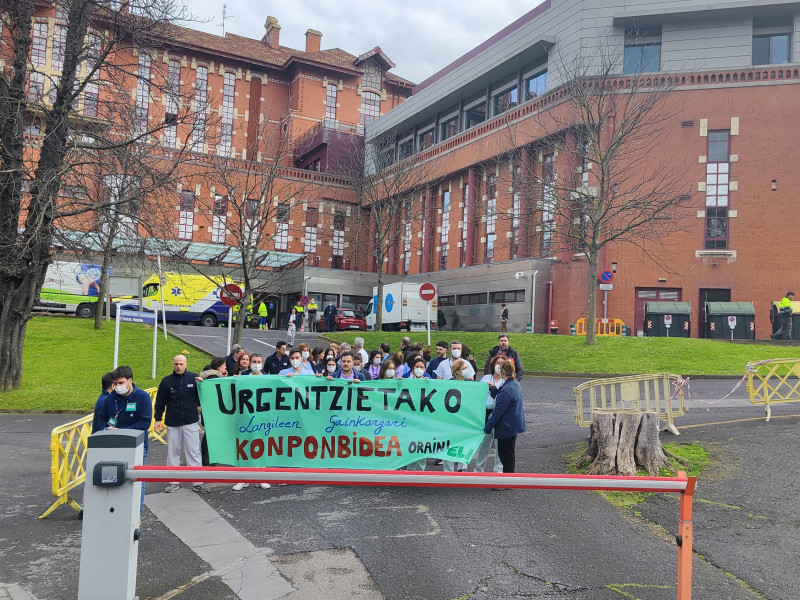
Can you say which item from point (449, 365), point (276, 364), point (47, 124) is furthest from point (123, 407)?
point (47, 124)

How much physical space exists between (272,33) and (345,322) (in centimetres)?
3975

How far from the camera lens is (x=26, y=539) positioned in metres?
6.47

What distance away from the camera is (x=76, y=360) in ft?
72.5

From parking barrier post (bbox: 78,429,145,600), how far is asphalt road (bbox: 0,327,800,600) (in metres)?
1.17

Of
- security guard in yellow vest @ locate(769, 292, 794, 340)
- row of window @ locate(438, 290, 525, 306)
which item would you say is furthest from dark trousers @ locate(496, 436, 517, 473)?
row of window @ locate(438, 290, 525, 306)

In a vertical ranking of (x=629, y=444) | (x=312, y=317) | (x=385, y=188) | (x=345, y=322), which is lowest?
(x=629, y=444)

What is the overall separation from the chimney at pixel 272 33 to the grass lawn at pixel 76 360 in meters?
43.8

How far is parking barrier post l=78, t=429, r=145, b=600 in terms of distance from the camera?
13.1 ft

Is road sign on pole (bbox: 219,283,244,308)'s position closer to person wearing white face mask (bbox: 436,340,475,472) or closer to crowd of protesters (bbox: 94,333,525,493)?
crowd of protesters (bbox: 94,333,525,493)

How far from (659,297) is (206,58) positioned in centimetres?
4282

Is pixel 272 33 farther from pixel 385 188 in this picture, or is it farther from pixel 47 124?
pixel 47 124

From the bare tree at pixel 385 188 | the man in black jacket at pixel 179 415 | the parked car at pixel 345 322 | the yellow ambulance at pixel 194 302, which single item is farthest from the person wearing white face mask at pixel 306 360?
the yellow ambulance at pixel 194 302

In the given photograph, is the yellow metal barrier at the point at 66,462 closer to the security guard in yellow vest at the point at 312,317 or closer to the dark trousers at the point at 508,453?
the dark trousers at the point at 508,453

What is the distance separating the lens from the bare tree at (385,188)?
1548 inches
